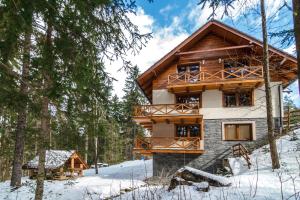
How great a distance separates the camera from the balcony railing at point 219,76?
16.9 metres

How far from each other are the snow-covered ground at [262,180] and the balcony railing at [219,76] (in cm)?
433

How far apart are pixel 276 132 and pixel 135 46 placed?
1335cm


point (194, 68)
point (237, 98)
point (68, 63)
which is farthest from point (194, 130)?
point (68, 63)

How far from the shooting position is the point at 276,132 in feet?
54.5

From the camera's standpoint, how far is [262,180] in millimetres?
8906

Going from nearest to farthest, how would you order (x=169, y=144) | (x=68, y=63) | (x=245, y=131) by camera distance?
(x=68, y=63)
(x=245, y=131)
(x=169, y=144)

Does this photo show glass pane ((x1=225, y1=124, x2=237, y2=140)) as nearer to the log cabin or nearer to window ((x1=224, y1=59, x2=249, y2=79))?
the log cabin

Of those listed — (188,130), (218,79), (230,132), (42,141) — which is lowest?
(42,141)

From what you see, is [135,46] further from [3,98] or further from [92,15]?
[3,98]

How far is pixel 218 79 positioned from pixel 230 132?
141 inches

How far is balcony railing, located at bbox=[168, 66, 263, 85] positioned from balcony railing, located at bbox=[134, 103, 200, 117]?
1591mm

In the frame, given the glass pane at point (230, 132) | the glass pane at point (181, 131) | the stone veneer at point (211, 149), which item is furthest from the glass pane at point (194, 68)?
the glass pane at point (230, 132)

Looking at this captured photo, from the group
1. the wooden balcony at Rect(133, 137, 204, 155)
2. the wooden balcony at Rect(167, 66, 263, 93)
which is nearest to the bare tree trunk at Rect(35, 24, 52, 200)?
the wooden balcony at Rect(133, 137, 204, 155)

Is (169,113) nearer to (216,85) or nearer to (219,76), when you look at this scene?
(216,85)
